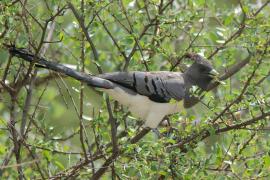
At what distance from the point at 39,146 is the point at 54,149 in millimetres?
314

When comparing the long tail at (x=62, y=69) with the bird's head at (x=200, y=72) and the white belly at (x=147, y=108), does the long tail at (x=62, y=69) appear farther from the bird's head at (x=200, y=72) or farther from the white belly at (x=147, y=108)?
the bird's head at (x=200, y=72)

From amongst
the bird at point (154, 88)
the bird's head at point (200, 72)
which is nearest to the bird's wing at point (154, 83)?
the bird at point (154, 88)

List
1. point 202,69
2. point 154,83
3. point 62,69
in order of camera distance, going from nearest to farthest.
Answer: point 62,69, point 154,83, point 202,69

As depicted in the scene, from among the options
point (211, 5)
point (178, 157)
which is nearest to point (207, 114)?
point (178, 157)

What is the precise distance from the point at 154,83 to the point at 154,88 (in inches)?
3.2

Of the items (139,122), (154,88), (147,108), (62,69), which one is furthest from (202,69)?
(62,69)

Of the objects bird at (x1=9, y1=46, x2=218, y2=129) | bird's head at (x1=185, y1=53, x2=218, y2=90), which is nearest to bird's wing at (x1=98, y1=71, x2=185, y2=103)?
bird at (x1=9, y1=46, x2=218, y2=129)

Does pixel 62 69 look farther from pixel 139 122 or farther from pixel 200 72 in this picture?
pixel 200 72

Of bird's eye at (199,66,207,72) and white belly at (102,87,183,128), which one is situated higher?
bird's eye at (199,66,207,72)

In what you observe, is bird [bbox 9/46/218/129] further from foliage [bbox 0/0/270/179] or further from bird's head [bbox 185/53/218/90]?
foliage [bbox 0/0/270/179]

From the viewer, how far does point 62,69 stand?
4.71 meters

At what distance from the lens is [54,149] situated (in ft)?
16.9

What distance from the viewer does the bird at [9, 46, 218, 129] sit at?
17.4 ft

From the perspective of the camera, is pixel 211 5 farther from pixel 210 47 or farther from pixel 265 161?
pixel 265 161
